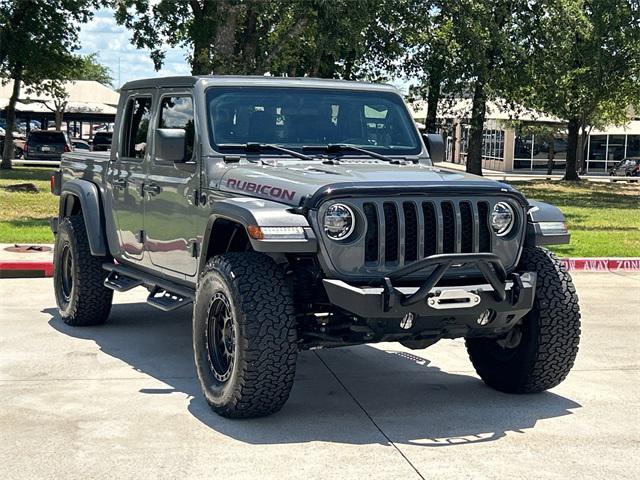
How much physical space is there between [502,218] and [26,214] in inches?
584

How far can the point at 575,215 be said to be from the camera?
23703 mm

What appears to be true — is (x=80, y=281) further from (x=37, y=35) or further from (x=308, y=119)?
(x=37, y=35)

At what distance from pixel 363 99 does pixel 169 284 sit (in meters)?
1.97

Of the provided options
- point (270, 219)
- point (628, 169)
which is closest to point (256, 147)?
point (270, 219)

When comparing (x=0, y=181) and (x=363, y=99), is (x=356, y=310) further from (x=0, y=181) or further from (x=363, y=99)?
(x=0, y=181)

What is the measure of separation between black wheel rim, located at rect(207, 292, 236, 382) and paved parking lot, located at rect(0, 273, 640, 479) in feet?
0.94

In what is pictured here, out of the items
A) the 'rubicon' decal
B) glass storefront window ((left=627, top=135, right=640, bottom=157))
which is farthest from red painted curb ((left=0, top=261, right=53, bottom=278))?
glass storefront window ((left=627, top=135, right=640, bottom=157))

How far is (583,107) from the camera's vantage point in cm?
3922

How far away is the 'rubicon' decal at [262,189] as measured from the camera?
19.6ft

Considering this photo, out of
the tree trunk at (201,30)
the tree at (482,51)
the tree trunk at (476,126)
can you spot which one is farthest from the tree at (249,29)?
the tree trunk at (476,126)

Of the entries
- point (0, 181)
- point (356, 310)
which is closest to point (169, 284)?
point (356, 310)

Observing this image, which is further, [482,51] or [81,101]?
[81,101]

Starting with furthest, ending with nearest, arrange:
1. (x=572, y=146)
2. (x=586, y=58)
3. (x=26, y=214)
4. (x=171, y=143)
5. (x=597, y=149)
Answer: (x=597, y=149) < (x=572, y=146) < (x=586, y=58) < (x=26, y=214) < (x=171, y=143)

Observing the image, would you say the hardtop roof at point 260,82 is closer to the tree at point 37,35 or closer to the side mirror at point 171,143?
the side mirror at point 171,143
